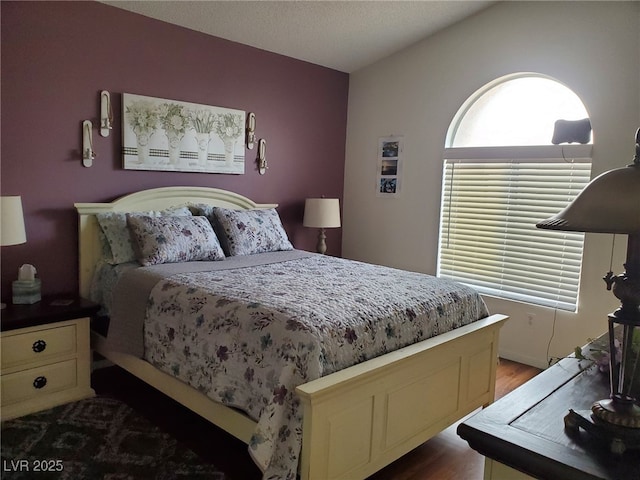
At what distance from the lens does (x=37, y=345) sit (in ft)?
8.77

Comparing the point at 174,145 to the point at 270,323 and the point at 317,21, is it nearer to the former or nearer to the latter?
the point at 317,21

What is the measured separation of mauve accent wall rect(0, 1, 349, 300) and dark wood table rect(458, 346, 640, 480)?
9.57 ft

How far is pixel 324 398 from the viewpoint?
1.79 meters

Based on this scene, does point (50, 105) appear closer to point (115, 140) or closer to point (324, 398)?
point (115, 140)

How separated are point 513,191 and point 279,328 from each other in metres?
2.63

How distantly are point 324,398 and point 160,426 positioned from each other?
1216 mm

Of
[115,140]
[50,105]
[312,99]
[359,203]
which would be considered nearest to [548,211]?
[359,203]

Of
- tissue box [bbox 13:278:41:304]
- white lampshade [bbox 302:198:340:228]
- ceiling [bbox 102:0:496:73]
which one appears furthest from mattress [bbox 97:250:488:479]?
ceiling [bbox 102:0:496:73]

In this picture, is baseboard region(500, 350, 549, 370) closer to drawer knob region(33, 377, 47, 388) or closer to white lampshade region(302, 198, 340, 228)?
white lampshade region(302, 198, 340, 228)

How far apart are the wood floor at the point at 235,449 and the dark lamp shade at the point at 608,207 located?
5.67 feet

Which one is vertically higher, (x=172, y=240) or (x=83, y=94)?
(x=83, y=94)

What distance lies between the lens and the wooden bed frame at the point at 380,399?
184 cm

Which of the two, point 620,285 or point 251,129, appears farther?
point 251,129

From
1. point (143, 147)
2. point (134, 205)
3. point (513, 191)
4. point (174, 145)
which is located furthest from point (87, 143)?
A: point (513, 191)
